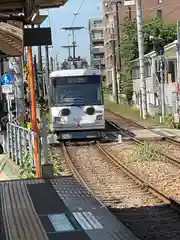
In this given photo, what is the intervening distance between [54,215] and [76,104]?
17.4m

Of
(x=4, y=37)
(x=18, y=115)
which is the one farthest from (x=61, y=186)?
(x=18, y=115)

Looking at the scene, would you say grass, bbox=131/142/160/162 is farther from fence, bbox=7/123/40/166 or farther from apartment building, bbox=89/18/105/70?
apartment building, bbox=89/18/105/70

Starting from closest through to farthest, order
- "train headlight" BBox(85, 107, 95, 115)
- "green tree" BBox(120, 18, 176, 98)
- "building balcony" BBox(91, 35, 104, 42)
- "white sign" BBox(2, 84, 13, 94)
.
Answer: "white sign" BBox(2, 84, 13, 94)
"train headlight" BBox(85, 107, 95, 115)
"green tree" BBox(120, 18, 176, 98)
"building balcony" BBox(91, 35, 104, 42)

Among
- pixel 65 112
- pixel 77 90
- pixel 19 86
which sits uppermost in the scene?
pixel 19 86

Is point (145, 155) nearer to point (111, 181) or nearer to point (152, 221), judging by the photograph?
point (111, 181)

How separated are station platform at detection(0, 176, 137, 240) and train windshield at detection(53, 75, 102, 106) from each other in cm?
1463

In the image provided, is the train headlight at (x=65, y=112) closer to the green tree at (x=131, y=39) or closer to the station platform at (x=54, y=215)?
the station platform at (x=54, y=215)

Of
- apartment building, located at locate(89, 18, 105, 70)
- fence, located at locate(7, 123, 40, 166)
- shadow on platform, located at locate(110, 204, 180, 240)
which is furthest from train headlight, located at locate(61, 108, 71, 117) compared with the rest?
apartment building, located at locate(89, 18, 105, 70)

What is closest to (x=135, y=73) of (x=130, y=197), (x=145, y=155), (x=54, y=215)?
(x=145, y=155)

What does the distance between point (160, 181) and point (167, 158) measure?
4.15 m

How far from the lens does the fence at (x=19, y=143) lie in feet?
45.1

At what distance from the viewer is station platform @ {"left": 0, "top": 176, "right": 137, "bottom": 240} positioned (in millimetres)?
6367

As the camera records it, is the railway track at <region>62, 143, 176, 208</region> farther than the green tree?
No

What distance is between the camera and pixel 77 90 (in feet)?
81.4
